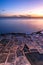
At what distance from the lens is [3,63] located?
2377 mm

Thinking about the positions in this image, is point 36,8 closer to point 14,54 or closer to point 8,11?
point 8,11

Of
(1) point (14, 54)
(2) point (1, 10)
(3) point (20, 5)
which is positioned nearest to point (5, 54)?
(1) point (14, 54)

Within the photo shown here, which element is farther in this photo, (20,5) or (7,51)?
(20,5)

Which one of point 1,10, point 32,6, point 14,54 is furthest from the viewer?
point 32,6

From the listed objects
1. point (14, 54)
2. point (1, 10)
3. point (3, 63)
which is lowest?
point (3, 63)

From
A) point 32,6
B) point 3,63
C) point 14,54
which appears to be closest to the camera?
point 3,63

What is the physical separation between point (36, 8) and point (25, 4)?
87cm

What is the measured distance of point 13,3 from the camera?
7625mm

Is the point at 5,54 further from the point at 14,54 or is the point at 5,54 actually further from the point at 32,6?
the point at 32,6

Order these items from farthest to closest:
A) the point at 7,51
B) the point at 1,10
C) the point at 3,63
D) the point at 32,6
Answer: the point at 32,6, the point at 1,10, the point at 7,51, the point at 3,63

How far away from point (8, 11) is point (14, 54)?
5.66 metres

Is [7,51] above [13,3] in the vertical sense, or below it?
below

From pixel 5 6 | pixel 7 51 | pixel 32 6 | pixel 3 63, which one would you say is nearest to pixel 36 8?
pixel 32 6

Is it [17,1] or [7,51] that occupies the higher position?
[17,1]
